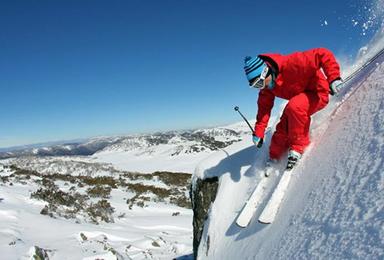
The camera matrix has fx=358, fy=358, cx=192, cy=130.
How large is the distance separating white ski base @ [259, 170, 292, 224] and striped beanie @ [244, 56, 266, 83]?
1.36m

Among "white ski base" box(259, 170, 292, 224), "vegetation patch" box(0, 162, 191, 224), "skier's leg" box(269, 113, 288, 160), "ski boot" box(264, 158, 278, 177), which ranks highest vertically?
"skier's leg" box(269, 113, 288, 160)

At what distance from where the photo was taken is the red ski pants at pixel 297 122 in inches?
170

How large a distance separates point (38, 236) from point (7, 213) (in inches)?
68.4

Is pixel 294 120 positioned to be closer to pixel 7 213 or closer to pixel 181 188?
pixel 7 213

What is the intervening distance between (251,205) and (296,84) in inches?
67.5

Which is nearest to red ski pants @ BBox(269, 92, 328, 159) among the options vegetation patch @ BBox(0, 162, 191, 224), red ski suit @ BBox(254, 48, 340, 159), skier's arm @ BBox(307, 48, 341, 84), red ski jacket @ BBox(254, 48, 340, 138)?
red ski suit @ BBox(254, 48, 340, 159)

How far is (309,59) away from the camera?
15.0 feet

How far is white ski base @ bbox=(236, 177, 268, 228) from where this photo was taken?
14.0 ft

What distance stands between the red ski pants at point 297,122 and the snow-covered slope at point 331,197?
0.15 meters

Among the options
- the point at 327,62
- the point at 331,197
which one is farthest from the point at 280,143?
the point at 331,197

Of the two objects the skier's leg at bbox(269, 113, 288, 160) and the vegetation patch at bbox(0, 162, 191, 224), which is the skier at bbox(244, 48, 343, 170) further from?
the vegetation patch at bbox(0, 162, 191, 224)

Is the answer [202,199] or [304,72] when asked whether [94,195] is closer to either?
[202,199]

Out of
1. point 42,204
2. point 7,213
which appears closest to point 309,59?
point 7,213

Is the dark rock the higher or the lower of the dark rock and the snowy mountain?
the higher
